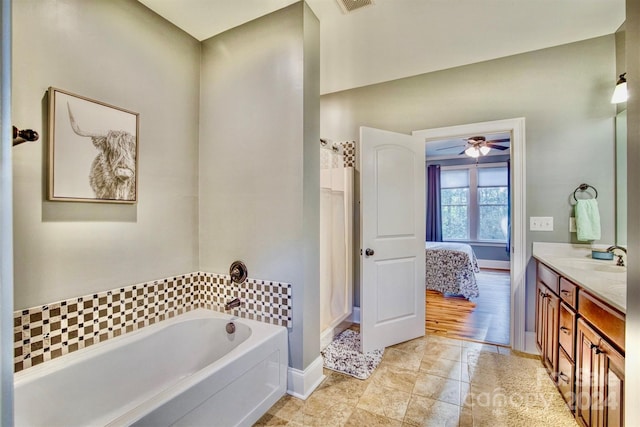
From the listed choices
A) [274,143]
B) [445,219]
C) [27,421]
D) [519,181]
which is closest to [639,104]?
[274,143]

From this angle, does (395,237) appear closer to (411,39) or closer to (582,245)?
(582,245)

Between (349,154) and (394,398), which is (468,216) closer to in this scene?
(349,154)

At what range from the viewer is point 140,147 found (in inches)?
75.9

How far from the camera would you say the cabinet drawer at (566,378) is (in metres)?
1.65

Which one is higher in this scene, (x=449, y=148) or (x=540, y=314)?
(x=449, y=148)

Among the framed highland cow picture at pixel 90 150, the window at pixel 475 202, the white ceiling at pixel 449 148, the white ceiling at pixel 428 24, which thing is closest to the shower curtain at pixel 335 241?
the white ceiling at pixel 428 24

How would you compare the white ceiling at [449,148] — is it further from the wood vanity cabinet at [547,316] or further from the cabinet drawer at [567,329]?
the cabinet drawer at [567,329]

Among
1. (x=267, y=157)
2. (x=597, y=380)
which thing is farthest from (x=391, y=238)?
(x=597, y=380)

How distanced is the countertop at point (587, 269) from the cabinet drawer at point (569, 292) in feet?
0.16

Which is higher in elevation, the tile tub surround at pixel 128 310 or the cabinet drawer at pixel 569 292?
the cabinet drawer at pixel 569 292

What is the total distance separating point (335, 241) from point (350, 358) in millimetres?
A: 1046

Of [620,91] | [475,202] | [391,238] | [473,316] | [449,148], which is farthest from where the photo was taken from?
[475,202]

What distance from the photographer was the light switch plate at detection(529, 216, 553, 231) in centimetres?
241

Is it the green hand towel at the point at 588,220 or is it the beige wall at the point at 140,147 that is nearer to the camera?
the beige wall at the point at 140,147
